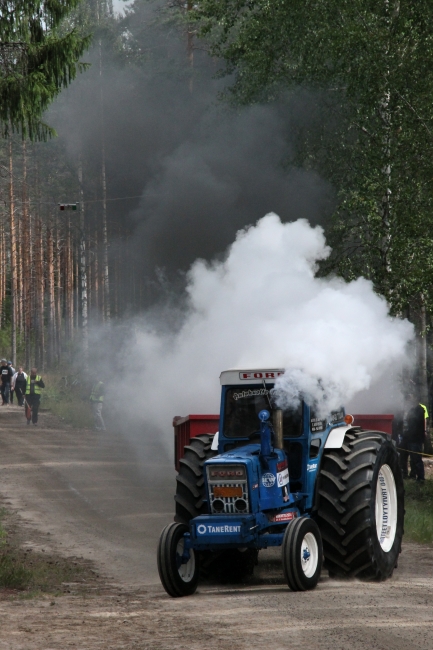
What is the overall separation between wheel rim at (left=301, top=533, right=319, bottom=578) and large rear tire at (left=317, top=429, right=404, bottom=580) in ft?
1.31

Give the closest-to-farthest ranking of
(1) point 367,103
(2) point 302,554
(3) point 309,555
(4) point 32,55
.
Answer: (2) point 302,554
(3) point 309,555
(4) point 32,55
(1) point 367,103

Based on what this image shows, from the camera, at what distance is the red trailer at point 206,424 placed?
11633 mm

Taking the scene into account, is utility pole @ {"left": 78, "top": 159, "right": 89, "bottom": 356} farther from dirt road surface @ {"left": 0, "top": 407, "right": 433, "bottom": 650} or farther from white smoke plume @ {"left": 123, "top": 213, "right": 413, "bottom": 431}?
white smoke plume @ {"left": 123, "top": 213, "right": 413, "bottom": 431}

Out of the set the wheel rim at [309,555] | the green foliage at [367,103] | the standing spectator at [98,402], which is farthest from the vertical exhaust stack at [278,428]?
the standing spectator at [98,402]

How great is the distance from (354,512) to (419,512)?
15.7 feet

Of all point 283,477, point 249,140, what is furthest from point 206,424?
point 249,140

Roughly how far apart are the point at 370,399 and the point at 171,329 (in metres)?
5.06

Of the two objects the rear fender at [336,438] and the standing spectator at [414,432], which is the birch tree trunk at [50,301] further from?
the rear fender at [336,438]

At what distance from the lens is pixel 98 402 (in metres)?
25.4

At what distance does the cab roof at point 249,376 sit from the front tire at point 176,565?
4.66 ft

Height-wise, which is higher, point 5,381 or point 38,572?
point 5,381

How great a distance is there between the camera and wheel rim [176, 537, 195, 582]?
819 centimetres

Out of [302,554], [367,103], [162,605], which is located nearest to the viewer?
[162,605]

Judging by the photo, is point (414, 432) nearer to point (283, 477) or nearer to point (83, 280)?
point (283, 477)
